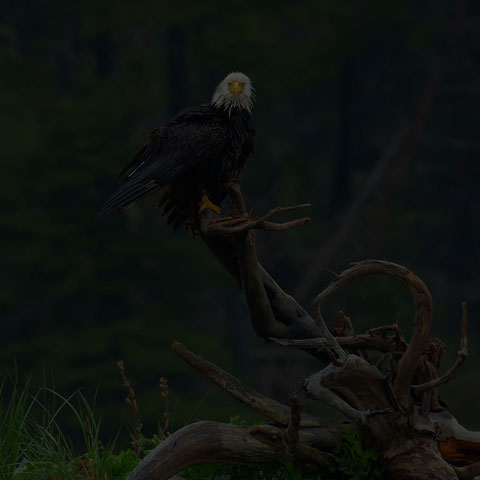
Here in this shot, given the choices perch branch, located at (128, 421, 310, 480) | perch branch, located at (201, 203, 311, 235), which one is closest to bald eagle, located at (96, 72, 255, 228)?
perch branch, located at (201, 203, 311, 235)

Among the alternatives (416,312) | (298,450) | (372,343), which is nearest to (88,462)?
(298,450)

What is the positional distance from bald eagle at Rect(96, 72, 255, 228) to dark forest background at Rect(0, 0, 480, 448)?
38.3 ft

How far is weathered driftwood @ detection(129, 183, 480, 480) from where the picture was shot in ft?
14.6

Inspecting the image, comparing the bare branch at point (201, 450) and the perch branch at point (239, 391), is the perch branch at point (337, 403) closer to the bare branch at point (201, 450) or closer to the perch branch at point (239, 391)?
the perch branch at point (239, 391)

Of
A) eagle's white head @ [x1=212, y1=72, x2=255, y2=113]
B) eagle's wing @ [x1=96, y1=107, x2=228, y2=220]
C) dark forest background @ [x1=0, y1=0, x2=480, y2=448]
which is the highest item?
eagle's white head @ [x1=212, y1=72, x2=255, y2=113]

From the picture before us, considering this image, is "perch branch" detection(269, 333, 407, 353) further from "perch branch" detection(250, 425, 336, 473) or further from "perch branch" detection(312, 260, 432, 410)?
"perch branch" detection(250, 425, 336, 473)

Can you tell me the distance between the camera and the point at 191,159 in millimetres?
5180

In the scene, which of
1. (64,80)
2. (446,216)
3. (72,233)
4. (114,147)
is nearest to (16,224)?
(72,233)

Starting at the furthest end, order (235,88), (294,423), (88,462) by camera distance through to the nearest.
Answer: (235,88) → (88,462) → (294,423)

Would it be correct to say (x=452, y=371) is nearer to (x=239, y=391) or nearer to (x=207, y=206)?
(x=239, y=391)

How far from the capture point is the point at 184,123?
5449 mm

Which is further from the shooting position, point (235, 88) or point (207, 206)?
point (235, 88)

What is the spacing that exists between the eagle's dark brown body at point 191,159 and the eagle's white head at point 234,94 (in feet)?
0.10

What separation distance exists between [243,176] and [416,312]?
1680 cm
